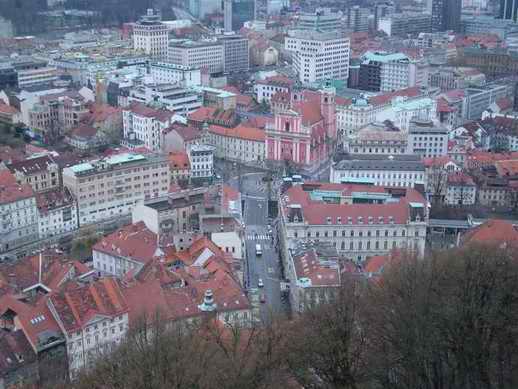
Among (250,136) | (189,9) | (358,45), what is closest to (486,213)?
(250,136)

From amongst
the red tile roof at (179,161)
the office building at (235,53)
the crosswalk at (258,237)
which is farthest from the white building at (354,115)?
the office building at (235,53)

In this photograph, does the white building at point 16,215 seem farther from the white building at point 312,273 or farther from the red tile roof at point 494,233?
the red tile roof at point 494,233

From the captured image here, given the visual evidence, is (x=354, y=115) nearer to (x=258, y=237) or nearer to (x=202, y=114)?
(x=202, y=114)

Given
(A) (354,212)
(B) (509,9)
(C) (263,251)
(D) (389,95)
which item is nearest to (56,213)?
(C) (263,251)

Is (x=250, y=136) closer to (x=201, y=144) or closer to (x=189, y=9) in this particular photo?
(x=201, y=144)

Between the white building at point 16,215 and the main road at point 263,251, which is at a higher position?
the white building at point 16,215
